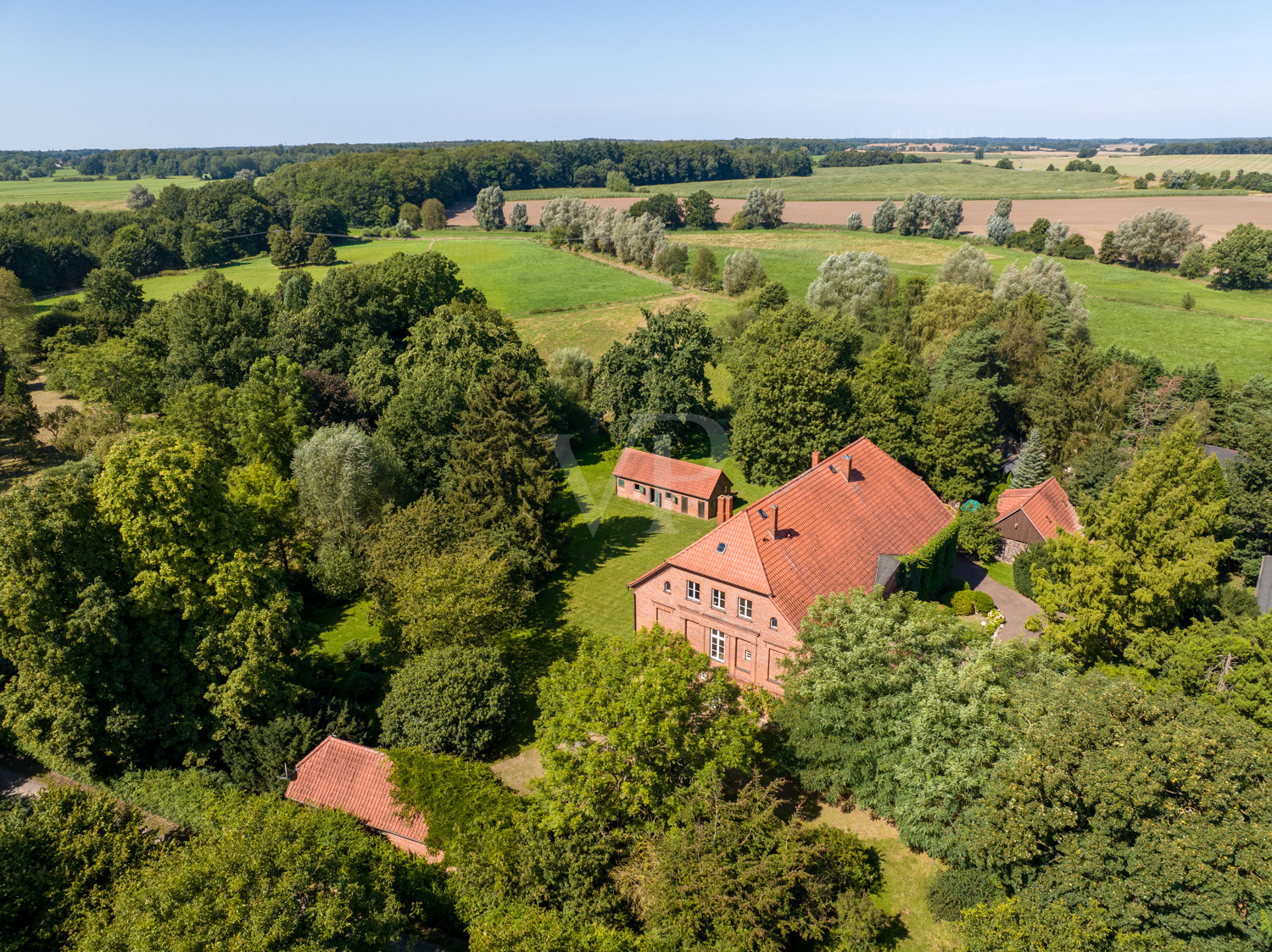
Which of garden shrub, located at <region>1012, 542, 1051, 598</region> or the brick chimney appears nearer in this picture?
garden shrub, located at <region>1012, 542, 1051, 598</region>

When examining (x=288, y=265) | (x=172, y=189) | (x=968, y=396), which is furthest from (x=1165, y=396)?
(x=172, y=189)

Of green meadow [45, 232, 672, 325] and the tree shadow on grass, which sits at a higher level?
green meadow [45, 232, 672, 325]

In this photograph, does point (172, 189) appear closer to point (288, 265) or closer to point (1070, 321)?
point (288, 265)

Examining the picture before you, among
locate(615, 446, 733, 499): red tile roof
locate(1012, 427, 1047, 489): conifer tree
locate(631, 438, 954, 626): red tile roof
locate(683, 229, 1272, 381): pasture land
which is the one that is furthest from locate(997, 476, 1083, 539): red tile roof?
locate(683, 229, 1272, 381): pasture land

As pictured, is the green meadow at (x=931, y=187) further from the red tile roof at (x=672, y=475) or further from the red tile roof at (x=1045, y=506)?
the red tile roof at (x=672, y=475)

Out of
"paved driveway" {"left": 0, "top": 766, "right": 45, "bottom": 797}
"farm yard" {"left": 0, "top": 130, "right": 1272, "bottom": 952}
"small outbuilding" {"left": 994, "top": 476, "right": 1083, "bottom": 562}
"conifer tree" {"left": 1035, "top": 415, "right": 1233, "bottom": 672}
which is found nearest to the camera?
"farm yard" {"left": 0, "top": 130, "right": 1272, "bottom": 952}

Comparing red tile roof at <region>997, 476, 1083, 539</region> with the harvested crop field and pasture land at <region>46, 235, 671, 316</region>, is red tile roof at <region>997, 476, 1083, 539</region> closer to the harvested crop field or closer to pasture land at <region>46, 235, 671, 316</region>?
pasture land at <region>46, 235, 671, 316</region>
